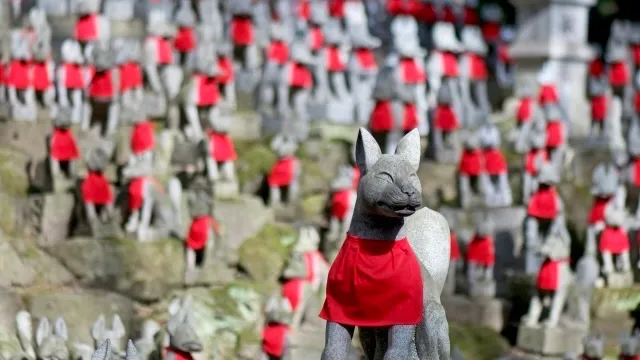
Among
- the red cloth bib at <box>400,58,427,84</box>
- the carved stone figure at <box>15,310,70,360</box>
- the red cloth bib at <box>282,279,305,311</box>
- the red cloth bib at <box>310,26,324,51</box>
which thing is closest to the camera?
the carved stone figure at <box>15,310,70,360</box>

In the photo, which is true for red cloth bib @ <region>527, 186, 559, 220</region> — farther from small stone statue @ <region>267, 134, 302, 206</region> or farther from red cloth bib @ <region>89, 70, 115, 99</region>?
red cloth bib @ <region>89, 70, 115, 99</region>

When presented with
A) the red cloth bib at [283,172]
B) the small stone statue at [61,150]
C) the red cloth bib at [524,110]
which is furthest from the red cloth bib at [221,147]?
the red cloth bib at [524,110]

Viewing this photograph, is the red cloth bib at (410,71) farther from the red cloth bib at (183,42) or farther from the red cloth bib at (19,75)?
the red cloth bib at (19,75)

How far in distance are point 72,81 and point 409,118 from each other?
323 centimetres

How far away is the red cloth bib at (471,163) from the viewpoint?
13.5 metres

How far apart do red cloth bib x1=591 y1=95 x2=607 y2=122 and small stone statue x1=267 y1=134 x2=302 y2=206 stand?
4160 millimetres

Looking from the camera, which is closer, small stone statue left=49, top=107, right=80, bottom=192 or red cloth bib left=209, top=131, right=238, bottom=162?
small stone statue left=49, top=107, right=80, bottom=192

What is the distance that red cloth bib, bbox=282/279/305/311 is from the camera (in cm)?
1086

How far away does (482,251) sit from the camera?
41.3 feet

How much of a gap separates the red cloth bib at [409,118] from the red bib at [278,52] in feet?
6.21

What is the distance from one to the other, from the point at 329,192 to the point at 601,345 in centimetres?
338

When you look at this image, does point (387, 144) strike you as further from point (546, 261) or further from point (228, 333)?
point (228, 333)

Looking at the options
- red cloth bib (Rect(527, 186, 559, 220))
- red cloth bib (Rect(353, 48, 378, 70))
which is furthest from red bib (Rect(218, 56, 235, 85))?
red cloth bib (Rect(527, 186, 559, 220))

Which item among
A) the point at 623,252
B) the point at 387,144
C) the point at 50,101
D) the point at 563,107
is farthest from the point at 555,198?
the point at 50,101
